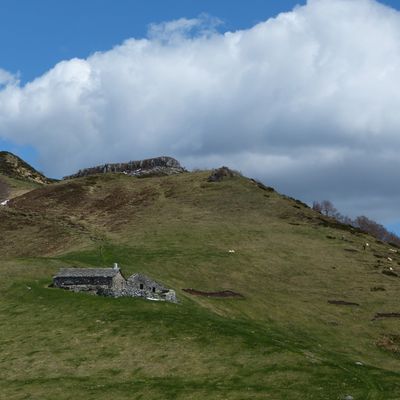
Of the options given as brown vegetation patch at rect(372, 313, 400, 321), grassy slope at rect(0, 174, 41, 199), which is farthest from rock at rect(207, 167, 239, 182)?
brown vegetation patch at rect(372, 313, 400, 321)

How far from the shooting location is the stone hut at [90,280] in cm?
6644

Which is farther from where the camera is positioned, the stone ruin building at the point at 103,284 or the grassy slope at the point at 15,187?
the grassy slope at the point at 15,187

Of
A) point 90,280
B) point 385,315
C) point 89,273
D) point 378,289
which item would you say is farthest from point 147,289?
point 378,289

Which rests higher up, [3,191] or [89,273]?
[3,191]

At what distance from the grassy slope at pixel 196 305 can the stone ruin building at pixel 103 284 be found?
2.22 m

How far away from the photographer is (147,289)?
2756 inches

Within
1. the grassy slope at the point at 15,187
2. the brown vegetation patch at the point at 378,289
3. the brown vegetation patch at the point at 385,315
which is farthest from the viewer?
the grassy slope at the point at 15,187

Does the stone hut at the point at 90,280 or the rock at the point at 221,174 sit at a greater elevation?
the rock at the point at 221,174

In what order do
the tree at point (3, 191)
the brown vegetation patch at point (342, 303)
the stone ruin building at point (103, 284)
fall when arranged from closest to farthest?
1. the stone ruin building at point (103, 284)
2. the brown vegetation patch at point (342, 303)
3. the tree at point (3, 191)

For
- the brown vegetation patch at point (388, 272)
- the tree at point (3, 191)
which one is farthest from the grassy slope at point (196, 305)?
the tree at point (3, 191)

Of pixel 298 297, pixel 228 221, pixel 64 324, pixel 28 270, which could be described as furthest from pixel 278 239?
pixel 64 324

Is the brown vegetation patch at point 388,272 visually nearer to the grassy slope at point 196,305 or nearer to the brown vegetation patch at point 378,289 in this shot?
the grassy slope at point 196,305

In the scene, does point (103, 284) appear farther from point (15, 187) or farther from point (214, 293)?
point (15, 187)

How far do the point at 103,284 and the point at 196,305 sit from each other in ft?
36.7
